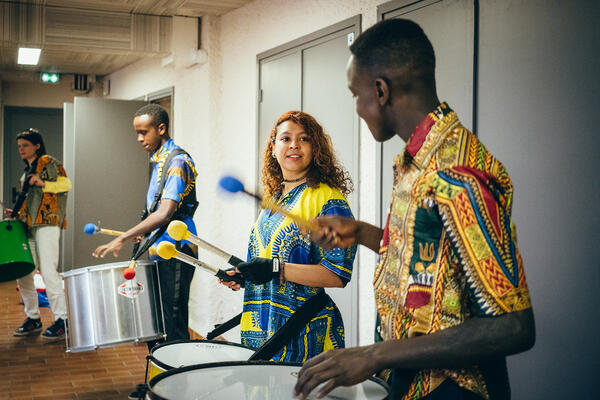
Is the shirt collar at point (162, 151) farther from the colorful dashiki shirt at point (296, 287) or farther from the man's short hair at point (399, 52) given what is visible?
the man's short hair at point (399, 52)

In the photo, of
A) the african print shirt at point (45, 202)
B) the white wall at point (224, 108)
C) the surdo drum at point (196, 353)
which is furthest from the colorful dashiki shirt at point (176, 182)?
the african print shirt at point (45, 202)

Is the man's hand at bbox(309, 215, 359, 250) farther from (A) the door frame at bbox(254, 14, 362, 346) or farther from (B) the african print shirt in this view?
(B) the african print shirt

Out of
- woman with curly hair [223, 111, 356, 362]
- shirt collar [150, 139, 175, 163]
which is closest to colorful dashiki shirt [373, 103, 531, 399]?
woman with curly hair [223, 111, 356, 362]

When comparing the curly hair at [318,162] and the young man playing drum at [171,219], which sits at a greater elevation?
the curly hair at [318,162]

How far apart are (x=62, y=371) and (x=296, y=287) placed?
3.15 metres

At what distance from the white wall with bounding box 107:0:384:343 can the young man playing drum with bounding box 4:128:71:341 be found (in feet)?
3.77

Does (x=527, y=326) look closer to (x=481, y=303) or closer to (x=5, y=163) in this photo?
(x=481, y=303)

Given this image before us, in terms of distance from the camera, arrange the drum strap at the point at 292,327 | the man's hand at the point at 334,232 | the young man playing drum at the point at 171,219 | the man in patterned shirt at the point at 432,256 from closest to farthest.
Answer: the man in patterned shirt at the point at 432,256 → the man's hand at the point at 334,232 → the drum strap at the point at 292,327 → the young man playing drum at the point at 171,219

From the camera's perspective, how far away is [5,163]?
978 centimetres

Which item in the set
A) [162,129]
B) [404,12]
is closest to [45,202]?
[162,129]

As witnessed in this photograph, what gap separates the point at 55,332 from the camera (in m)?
5.37

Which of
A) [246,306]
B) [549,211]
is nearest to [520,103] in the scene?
[549,211]

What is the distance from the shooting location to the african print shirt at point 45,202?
5297 millimetres

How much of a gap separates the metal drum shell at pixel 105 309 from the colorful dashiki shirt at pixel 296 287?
132 centimetres
